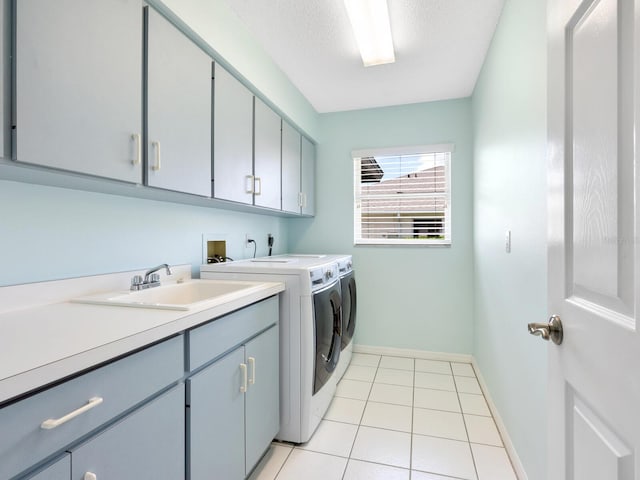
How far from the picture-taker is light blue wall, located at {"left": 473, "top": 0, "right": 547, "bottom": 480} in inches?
49.9

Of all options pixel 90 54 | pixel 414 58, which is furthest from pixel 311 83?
pixel 90 54

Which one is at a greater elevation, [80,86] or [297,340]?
[80,86]

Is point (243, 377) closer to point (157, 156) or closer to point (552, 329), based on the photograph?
point (157, 156)

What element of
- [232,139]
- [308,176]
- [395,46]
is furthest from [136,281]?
[395,46]

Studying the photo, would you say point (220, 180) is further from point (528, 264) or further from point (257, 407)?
point (528, 264)

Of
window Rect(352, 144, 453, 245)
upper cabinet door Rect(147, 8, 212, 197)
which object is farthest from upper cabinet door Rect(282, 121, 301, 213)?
upper cabinet door Rect(147, 8, 212, 197)

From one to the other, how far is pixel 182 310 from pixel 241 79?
57.8 inches

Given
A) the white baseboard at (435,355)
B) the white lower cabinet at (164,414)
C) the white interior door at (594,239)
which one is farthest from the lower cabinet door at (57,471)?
the white baseboard at (435,355)

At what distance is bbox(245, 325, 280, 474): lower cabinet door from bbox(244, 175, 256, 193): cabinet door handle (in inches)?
34.0

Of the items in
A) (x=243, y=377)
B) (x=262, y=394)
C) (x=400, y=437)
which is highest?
(x=243, y=377)

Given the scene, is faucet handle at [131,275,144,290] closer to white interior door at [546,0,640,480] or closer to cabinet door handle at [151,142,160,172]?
cabinet door handle at [151,142,160,172]

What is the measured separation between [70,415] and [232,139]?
4.97ft

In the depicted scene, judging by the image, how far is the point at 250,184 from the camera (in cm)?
205

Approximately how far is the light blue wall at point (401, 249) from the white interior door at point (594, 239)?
223 cm
